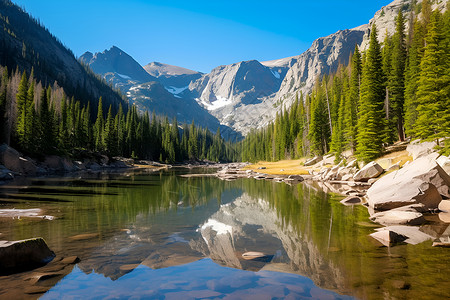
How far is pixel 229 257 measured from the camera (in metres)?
8.26

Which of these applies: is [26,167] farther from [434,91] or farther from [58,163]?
[434,91]

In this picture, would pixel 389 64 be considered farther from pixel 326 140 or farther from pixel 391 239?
pixel 391 239

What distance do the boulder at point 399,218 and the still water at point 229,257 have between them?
609 mm

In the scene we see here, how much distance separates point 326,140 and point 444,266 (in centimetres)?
5345

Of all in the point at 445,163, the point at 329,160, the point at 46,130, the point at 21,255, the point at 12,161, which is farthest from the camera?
the point at 46,130

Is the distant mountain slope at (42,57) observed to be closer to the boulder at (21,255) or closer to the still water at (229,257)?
the still water at (229,257)

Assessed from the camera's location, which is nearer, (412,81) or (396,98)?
(412,81)

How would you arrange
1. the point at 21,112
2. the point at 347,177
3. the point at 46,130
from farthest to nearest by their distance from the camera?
1. the point at 21,112
2. the point at 46,130
3. the point at 347,177

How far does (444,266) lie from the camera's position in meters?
6.68

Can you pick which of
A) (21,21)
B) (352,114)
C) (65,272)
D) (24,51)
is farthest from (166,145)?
(21,21)

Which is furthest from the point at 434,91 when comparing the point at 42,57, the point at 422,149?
the point at 42,57

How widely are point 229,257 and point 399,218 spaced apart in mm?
9018

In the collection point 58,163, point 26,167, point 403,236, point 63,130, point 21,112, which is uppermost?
point 21,112

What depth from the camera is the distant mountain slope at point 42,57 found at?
121 meters
